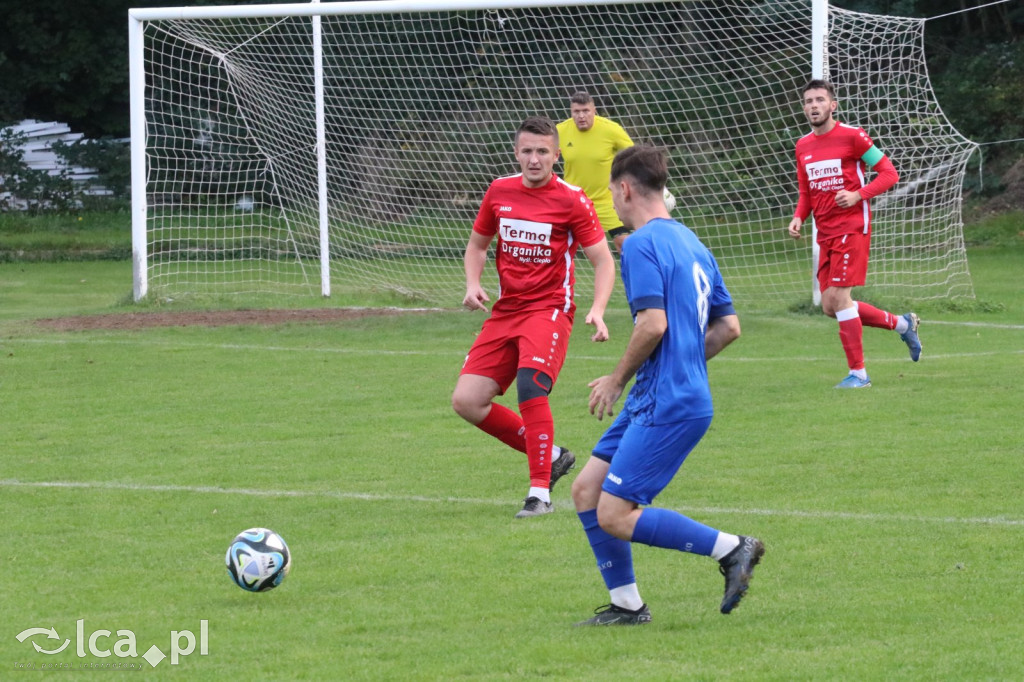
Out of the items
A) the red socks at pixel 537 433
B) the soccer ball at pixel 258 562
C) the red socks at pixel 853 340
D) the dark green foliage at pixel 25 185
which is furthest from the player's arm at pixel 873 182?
the dark green foliage at pixel 25 185

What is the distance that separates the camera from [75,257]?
2622cm

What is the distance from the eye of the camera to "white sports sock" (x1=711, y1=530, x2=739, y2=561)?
4.62 m

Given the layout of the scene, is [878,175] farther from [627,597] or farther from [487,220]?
[627,597]

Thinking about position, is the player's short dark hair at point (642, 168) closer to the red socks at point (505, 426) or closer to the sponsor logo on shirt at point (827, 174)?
the red socks at point (505, 426)

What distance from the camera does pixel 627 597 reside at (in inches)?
188

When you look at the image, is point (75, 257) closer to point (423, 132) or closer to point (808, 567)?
point (423, 132)

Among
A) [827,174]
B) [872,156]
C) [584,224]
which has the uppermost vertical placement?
[872,156]

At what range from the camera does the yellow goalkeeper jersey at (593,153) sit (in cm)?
1246

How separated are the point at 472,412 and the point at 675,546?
2334 mm

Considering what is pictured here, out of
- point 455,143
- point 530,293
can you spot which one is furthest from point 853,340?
point 455,143

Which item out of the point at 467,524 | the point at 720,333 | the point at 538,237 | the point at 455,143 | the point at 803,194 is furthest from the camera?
the point at 455,143

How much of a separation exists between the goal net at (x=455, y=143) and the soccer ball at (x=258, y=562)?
1132 centimetres

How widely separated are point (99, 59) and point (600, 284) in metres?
27.0

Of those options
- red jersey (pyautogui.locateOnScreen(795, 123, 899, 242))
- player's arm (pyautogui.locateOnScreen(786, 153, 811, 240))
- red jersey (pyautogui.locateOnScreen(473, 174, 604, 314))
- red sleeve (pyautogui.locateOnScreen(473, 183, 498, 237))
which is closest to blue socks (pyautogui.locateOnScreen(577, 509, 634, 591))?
red jersey (pyautogui.locateOnScreen(473, 174, 604, 314))
